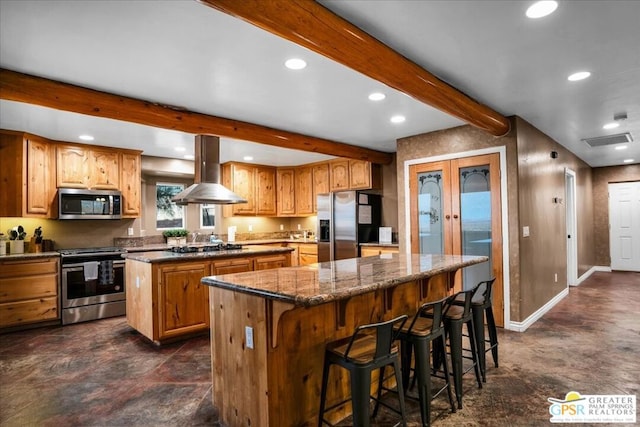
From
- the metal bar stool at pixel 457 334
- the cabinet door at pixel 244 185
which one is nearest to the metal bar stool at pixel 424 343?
the metal bar stool at pixel 457 334

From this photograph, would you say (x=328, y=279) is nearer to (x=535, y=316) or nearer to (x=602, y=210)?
(x=535, y=316)

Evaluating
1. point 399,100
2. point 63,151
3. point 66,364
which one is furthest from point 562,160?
point 63,151

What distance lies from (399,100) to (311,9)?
6.10 ft

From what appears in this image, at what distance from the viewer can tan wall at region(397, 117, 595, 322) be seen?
4.11 meters

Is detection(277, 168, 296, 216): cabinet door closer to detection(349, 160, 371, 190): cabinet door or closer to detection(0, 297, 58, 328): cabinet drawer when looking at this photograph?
detection(349, 160, 371, 190): cabinet door

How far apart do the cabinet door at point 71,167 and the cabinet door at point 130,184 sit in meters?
0.49

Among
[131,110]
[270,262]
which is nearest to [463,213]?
[270,262]

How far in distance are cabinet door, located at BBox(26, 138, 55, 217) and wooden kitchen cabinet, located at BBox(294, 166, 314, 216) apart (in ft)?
13.3

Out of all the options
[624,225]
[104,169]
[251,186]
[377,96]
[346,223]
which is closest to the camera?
[377,96]

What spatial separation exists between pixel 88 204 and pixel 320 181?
382 centimetres

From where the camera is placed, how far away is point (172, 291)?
3826 mm

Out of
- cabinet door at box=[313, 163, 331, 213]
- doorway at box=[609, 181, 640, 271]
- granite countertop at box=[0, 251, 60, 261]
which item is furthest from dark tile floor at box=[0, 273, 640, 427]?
doorway at box=[609, 181, 640, 271]

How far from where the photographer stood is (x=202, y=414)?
96.3 inches

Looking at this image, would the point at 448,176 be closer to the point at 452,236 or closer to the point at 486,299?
the point at 452,236
